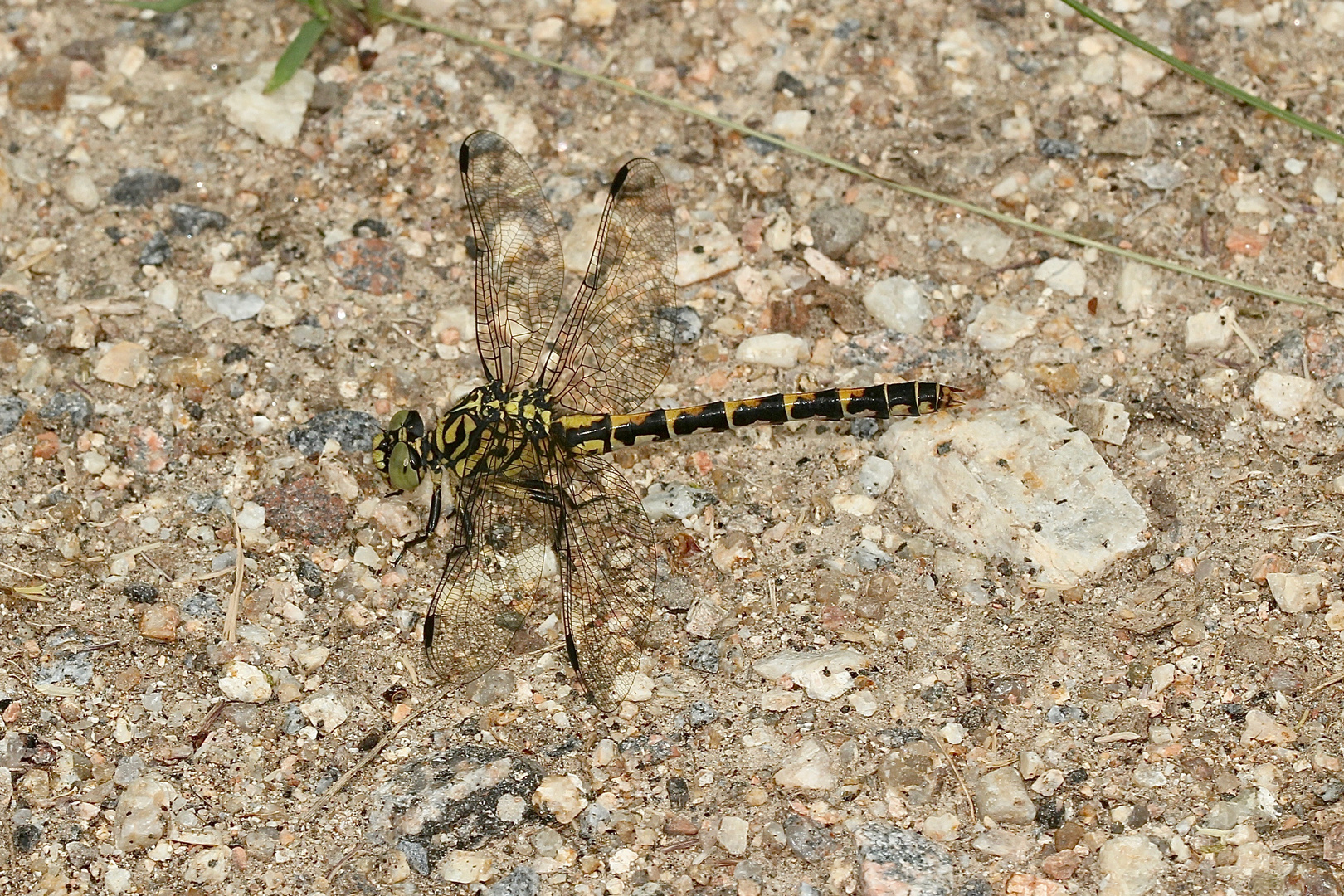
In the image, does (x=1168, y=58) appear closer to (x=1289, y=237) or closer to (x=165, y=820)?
(x=1289, y=237)

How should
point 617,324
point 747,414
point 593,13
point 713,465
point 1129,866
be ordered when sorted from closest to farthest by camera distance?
point 1129,866 < point 747,414 < point 713,465 < point 617,324 < point 593,13

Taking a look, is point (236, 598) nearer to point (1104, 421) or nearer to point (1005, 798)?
point (1005, 798)

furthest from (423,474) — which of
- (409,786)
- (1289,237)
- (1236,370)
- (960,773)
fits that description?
(1289,237)

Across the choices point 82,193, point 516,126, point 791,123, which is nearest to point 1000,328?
point 791,123

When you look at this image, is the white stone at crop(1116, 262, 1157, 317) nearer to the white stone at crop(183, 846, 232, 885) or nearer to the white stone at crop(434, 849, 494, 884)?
the white stone at crop(434, 849, 494, 884)

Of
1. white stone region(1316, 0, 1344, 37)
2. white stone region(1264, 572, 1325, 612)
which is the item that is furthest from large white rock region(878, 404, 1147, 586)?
white stone region(1316, 0, 1344, 37)

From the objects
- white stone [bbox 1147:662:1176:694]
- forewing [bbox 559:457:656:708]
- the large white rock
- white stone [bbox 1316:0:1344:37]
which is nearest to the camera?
white stone [bbox 1147:662:1176:694]

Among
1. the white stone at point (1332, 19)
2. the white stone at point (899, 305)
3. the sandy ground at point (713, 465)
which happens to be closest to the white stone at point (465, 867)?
the sandy ground at point (713, 465)
